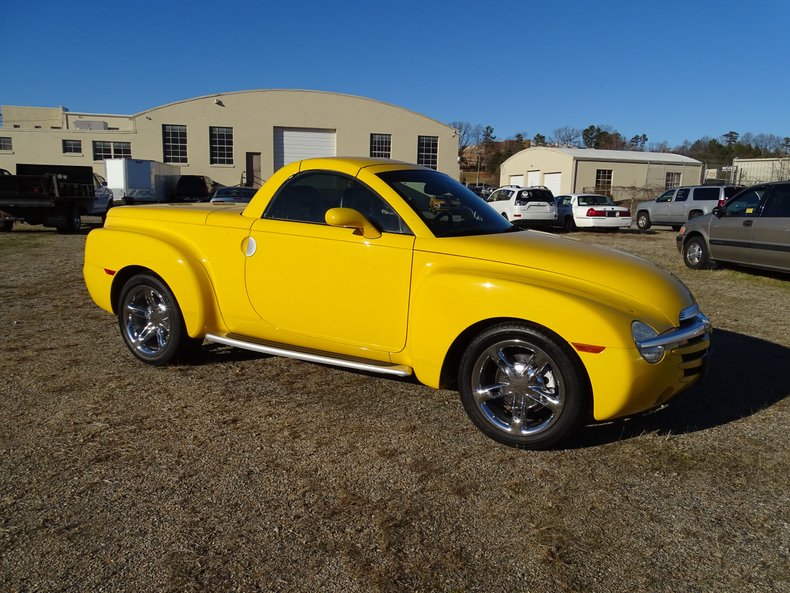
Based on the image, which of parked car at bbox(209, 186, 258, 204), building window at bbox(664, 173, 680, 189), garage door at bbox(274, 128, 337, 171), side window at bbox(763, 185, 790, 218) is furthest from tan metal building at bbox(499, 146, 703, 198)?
side window at bbox(763, 185, 790, 218)

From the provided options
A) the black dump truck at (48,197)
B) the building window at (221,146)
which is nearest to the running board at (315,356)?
the black dump truck at (48,197)

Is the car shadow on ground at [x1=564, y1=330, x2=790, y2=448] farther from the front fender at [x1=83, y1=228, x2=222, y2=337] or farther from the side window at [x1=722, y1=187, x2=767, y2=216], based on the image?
the side window at [x1=722, y1=187, x2=767, y2=216]

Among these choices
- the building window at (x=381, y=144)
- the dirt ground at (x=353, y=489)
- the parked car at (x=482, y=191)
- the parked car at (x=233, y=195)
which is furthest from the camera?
the building window at (x=381, y=144)

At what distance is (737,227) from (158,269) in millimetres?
9699

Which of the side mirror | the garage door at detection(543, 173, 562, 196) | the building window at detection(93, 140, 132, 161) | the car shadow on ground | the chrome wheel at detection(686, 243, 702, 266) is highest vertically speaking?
the building window at detection(93, 140, 132, 161)

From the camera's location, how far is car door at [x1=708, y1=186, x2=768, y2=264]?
9867 millimetres

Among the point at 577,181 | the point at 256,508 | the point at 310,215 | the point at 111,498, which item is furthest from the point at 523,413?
the point at 577,181

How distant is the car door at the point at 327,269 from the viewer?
12.5ft

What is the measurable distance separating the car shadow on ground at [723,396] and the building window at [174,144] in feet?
124

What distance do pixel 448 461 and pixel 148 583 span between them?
5.53ft

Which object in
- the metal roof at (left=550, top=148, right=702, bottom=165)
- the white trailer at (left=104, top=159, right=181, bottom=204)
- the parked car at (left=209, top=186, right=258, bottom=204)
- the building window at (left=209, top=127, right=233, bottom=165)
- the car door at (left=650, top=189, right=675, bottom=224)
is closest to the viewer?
the parked car at (left=209, top=186, right=258, bottom=204)

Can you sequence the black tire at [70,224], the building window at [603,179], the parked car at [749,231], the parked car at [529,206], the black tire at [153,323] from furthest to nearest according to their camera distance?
the building window at [603,179] < the parked car at [529,206] < the black tire at [70,224] < the parked car at [749,231] < the black tire at [153,323]

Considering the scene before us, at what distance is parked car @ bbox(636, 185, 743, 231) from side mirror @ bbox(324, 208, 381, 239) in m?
20.5

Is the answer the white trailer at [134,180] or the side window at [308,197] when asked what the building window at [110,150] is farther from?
the side window at [308,197]
